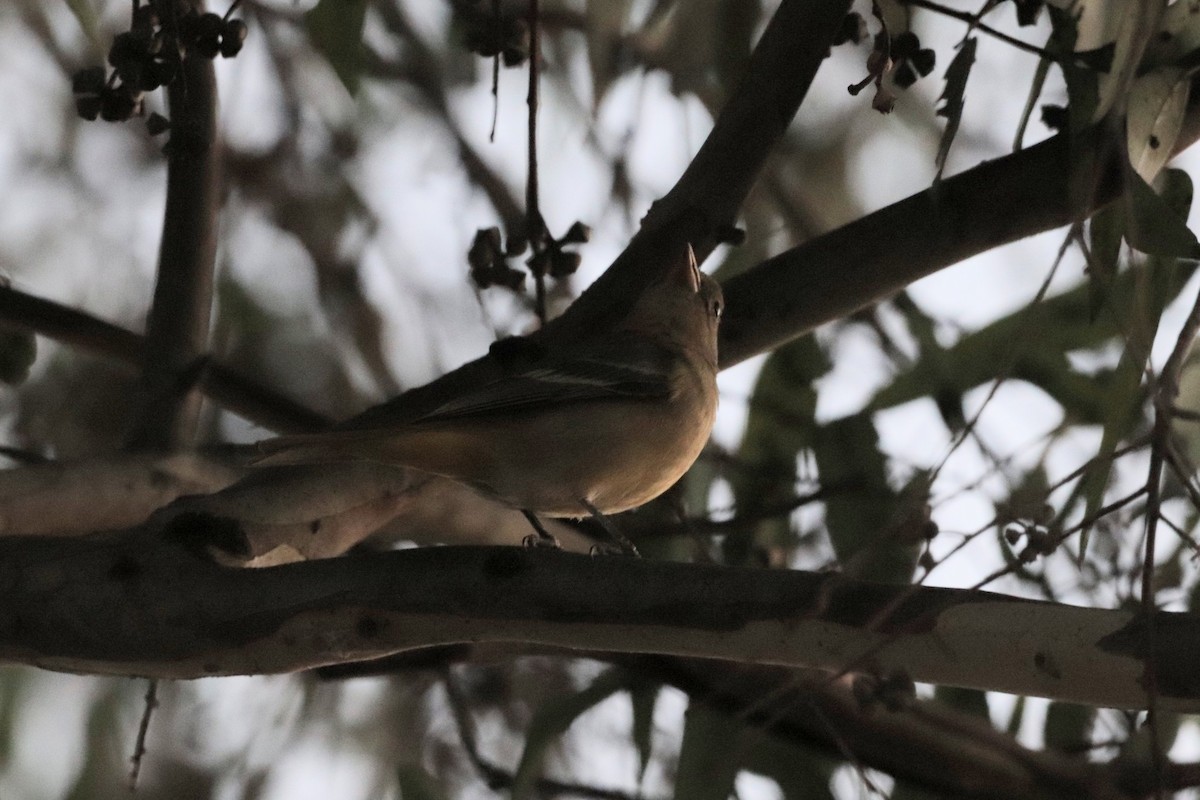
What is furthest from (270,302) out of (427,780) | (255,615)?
(255,615)

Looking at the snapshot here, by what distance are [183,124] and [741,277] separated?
3.54ft

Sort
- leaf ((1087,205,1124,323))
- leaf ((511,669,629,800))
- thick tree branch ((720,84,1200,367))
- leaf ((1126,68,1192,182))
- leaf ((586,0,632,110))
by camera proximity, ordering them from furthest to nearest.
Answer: leaf ((586,0,632,110)) → leaf ((511,669,629,800)) → thick tree branch ((720,84,1200,367)) → leaf ((1087,205,1124,323)) → leaf ((1126,68,1192,182))

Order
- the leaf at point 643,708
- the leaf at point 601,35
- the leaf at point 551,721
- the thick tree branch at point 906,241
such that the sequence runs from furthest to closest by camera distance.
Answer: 1. the leaf at point 601,35
2. the leaf at point 643,708
3. the leaf at point 551,721
4. the thick tree branch at point 906,241

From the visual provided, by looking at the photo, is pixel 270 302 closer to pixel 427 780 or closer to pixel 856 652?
pixel 427 780

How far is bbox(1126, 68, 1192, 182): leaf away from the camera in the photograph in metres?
2.11

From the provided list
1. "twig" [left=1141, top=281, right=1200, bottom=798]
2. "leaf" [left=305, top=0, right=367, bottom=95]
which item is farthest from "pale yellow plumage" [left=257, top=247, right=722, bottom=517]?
"twig" [left=1141, top=281, right=1200, bottom=798]

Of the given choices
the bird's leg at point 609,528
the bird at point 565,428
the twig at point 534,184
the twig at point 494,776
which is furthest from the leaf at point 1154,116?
the twig at point 494,776

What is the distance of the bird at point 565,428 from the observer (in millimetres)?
2656

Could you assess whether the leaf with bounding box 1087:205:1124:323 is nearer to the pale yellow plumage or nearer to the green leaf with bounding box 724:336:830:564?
the pale yellow plumage

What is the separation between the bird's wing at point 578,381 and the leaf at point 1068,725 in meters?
1.26

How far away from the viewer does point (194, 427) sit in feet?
9.67

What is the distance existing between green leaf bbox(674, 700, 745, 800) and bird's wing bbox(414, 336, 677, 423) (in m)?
0.65

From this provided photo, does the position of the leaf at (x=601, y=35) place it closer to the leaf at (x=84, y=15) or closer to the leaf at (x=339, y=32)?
the leaf at (x=339, y=32)

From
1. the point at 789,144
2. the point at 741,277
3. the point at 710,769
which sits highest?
the point at 789,144
